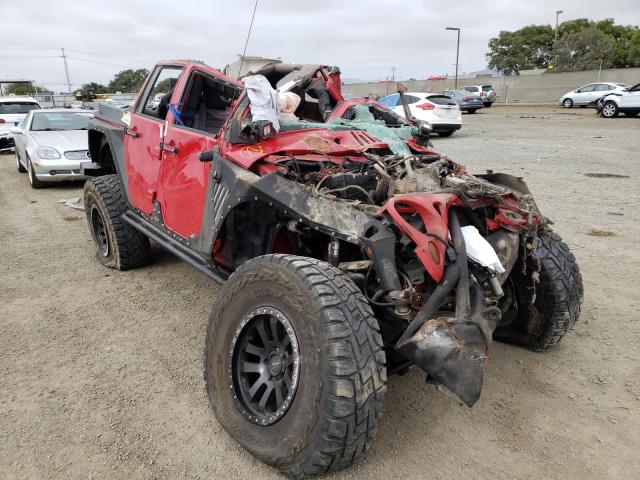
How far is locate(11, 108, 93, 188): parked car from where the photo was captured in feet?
30.4

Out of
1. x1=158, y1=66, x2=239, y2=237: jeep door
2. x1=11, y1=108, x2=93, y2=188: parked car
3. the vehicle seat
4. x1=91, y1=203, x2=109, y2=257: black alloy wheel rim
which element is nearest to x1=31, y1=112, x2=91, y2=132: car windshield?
x1=11, y1=108, x2=93, y2=188: parked car

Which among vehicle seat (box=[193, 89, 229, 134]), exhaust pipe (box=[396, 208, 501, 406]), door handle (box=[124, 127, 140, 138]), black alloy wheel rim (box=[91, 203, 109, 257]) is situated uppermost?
vehicle seat (box=[193, 89, 229, 134])

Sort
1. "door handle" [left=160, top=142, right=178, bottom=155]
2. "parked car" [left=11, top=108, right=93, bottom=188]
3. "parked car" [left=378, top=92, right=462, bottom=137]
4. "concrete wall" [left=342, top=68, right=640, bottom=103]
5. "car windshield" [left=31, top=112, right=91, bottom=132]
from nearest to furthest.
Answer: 1. "door handle" [left=160, top=142, right=178, bottom=155]
2. "parked car" [left=11, top=108, right=93, bottom=188]
3. "car windshield" [left=31, top=112, right=91, bottom=132]
4. "parked car" [left=378, top=92, right=462, bottom=137]
5. "concrete wall" [left=342, top=68, right=640, bottom=103]

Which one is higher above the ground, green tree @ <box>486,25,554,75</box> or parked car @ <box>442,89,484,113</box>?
green tree @ <box>486,25,554,75</box>

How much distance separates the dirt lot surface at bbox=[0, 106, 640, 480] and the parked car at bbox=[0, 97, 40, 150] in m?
12.0

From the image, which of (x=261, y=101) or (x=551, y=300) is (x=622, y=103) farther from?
(x=261, y=101)

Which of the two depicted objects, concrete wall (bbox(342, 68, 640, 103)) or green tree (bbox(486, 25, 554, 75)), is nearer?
concrete wall (bbox(342, 68, 640, 103))

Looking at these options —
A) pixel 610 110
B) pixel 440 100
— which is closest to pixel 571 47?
pixel 610 110

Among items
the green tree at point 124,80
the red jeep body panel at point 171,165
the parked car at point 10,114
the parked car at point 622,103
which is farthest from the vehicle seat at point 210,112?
the green tree at point 124,80

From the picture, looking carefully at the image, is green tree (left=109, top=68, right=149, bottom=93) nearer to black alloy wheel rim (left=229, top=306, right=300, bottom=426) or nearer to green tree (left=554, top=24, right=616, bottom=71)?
green tree (left=554, top=24, right=616, bottom=71)

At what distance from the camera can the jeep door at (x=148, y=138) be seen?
421cm

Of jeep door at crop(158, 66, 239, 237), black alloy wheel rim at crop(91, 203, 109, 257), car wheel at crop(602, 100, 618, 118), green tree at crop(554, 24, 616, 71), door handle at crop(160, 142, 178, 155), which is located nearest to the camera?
jeep door at crop(158, 66, 239, 237)

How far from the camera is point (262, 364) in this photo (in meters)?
2.62

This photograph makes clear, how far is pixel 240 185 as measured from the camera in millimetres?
3088
